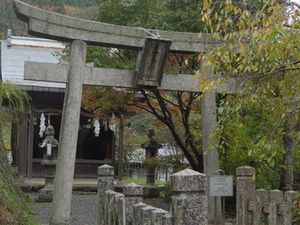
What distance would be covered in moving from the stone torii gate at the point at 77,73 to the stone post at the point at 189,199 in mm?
4851

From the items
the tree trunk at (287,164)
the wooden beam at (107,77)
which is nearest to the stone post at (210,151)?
the wooden beam at (107,77)

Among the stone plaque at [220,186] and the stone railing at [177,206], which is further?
the stone plaque at [220,186]

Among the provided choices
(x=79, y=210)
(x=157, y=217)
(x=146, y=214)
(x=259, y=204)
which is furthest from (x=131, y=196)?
(x=79, y=210)

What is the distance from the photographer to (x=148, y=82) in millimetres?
9711

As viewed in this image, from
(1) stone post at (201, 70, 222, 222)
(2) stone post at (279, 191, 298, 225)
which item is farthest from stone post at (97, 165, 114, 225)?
(1) stone post at (201, 70, 222, 222)

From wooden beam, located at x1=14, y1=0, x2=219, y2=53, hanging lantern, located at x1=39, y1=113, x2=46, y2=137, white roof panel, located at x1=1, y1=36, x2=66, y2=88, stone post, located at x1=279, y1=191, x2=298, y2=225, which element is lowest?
stone post, located at x1=279, y1=191, x2=298, y2=225

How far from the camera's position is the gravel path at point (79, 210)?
435 inches

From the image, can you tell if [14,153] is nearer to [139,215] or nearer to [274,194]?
[274,194]

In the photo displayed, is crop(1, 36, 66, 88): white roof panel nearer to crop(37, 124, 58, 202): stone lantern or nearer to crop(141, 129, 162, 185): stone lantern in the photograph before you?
A: crop(37, 124, 58, 202): stone lantern

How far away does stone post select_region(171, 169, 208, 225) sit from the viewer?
12.2ft

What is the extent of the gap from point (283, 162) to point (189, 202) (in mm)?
7342

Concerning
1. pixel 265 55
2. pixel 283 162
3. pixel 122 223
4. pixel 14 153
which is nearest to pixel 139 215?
pixel 122 223

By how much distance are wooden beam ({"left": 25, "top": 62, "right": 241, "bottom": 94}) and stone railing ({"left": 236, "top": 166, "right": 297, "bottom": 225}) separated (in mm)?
1686

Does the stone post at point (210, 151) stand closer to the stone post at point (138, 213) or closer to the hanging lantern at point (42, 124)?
the stone post at point (138, 213)
